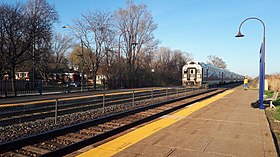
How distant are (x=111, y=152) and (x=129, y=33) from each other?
44.1 metres

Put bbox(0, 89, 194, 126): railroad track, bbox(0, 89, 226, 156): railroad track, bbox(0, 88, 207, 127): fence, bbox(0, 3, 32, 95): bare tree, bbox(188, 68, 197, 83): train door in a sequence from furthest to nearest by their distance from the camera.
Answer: bbox(188, 68, 197, 83): train door
bbox(0, 3, 32, 95): bare tree
bbox(0, 88, 207, 127): fence
bbox(0, 89, 194, 126): railroad track
bbox(0, 89, 226, 156): railroad track

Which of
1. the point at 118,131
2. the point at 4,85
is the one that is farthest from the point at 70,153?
the point at 4,85

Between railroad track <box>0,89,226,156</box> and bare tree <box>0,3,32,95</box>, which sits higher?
bare tree <box>0,3,32,95</box>

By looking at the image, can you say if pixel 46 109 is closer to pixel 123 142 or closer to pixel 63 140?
pixel 63 140

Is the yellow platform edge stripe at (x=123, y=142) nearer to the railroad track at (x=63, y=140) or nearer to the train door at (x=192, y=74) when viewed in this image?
the railroad track at (x=63, y=140)

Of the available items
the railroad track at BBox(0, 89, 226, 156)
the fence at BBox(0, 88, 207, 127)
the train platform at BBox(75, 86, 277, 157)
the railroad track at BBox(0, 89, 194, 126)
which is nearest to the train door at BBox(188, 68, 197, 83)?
the railroad track at BBox(0, 89, 194, 126)

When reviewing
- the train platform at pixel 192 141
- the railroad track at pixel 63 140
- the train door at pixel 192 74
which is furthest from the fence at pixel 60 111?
the train door at pixel 192 74

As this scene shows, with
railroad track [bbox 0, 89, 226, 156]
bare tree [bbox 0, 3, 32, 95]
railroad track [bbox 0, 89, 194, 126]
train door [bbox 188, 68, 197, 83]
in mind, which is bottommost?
railroad track [bbox 0, 89, 226, 156]

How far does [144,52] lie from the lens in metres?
50.4

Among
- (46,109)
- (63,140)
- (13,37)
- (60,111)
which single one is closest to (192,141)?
(63,140)

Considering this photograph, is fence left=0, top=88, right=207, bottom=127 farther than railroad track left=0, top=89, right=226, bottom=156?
Yes

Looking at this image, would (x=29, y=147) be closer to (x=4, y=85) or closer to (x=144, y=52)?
(x=4, y=85)

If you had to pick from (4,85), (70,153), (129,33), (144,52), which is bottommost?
(70,153)

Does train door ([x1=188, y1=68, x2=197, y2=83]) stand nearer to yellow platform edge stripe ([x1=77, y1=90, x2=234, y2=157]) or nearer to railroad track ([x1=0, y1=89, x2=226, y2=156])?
railroad track ([x1=0, y1=89, x2=226, y2=156])
